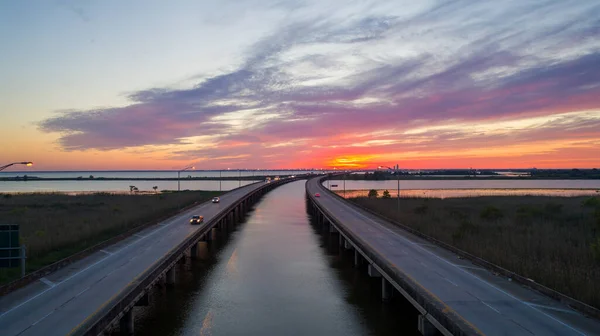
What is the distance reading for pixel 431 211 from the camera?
83625 millimetres

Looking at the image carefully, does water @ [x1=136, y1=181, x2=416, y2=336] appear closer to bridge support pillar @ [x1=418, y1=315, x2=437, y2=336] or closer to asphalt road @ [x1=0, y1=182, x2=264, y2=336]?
bridge support pillar @ [x1=418, y1=315, x2=437, y2=336]

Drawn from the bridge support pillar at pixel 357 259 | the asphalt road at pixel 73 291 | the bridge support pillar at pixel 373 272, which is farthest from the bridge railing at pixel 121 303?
the bridge support pillar at pixel 357 259

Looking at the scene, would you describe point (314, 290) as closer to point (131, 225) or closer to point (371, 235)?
point (371, 235)

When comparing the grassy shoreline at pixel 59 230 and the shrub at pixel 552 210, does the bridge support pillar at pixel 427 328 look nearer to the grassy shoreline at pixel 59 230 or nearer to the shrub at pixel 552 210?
the grassy shoreline at pixel 59 230

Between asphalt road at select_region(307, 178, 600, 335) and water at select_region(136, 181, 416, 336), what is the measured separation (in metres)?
3.34

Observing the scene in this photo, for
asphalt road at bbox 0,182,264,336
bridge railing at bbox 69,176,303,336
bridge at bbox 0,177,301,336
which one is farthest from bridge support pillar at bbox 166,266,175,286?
bridge railing at bbox 69,176,303,336

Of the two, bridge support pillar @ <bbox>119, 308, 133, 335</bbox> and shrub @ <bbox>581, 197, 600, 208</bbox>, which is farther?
shrub @ <bbox>581, 197, 600, 208</bbox>

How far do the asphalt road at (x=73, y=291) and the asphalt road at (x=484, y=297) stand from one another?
18.7m

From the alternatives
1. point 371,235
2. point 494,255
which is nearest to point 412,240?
point 371,235

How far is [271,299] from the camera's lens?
32.6m

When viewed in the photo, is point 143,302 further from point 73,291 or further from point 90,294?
point 90,294

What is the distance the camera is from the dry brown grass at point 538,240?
30.5 m

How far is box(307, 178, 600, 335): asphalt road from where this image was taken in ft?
63.6

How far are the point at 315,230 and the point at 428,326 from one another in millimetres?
49585
